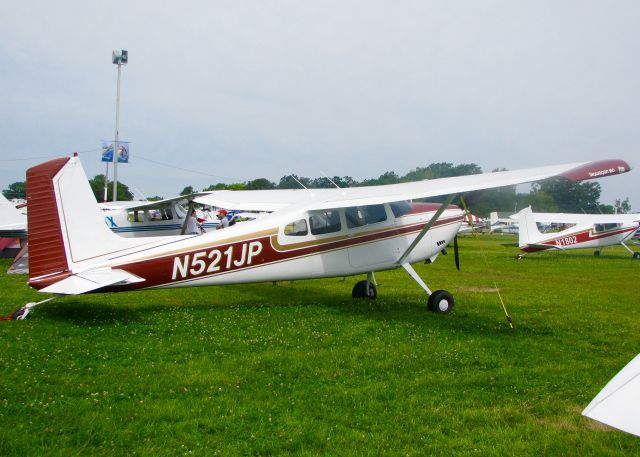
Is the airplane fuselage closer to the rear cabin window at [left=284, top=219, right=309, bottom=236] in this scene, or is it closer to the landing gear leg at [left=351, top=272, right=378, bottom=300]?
the rear cabin window at [left=284, top=219, right=309, bottom=236]

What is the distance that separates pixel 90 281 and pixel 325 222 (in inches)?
144

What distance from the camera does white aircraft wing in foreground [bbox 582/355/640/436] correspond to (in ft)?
4.85

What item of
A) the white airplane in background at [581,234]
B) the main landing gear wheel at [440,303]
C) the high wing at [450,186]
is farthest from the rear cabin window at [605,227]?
the main landing gear wheel at [440,303]

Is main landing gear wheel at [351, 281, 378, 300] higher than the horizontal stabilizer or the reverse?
the reverse

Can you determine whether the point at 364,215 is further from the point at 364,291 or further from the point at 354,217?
the point at 364,291

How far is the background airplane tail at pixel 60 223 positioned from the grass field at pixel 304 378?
0.75m

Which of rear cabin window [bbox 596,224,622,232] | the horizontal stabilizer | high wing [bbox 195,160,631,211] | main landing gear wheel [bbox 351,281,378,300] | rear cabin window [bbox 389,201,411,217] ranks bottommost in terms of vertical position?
main landing gear wheel [bbox 351,281,378,300]

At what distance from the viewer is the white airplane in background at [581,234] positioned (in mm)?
21781

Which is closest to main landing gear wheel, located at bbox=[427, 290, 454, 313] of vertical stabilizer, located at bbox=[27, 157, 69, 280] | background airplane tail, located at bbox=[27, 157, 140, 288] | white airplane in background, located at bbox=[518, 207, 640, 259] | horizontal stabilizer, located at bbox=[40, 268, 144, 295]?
horizontal stabilizer, located at bbox=[40, 268, 144, 295]

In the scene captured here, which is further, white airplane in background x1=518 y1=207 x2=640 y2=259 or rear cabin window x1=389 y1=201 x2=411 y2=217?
white airplane in background x1=518 y1=207 x2=640 y2=259

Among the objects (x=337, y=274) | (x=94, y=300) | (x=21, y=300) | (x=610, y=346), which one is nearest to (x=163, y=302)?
(x=94, y=300)

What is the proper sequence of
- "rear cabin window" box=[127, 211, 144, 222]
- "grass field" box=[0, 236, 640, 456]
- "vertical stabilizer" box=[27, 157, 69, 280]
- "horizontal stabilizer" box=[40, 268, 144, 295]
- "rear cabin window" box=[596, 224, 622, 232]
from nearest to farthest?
1. "grass field" box=[0, 236, 640, 456]
2. "horizontal stabilizer" box=[40, 268, 144, 295]
3. "vertical stabilizer" box=[27, 157, 69, 280]
4. "rear cabin window" box=[127, 211, 144, 222]
5. "rear cabin window" box=[596, 224, 622, 232]

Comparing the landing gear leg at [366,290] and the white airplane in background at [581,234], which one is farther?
the white airplane in background at [581,234]

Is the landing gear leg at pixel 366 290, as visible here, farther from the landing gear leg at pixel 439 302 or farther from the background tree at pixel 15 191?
the background tree at pixel 15 191
